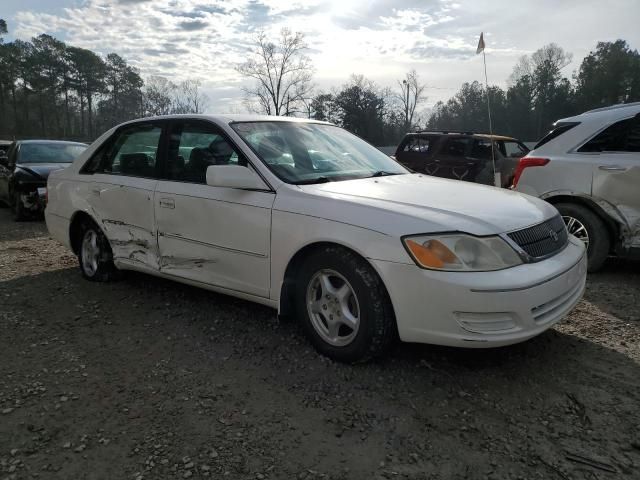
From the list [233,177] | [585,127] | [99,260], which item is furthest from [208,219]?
[585,127]

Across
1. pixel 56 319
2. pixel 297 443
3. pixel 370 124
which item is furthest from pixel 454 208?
pixel 370 124

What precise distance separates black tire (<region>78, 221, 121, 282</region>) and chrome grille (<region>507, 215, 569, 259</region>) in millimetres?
3619

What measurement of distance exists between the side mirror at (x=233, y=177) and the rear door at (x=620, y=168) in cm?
346

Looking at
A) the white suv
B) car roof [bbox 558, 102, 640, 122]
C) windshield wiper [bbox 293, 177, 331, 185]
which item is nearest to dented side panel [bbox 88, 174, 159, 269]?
windshield wiper [bbox 293, 177, 331, 185]

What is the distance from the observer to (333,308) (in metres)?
3.01

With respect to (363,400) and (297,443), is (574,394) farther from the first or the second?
(297,443)

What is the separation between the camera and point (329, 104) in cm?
5981

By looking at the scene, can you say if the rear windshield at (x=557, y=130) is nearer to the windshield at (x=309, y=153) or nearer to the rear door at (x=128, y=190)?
the windshield at (x=309, y=153)

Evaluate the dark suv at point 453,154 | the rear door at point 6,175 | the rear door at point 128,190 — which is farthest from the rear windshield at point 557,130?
the rear door at point 6,175

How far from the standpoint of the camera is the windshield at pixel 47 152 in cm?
966

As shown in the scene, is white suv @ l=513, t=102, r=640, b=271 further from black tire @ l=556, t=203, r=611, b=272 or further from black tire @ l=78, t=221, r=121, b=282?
Answer: black tire @ l=78, t=221, r=121, b=282

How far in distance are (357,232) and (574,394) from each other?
1.48m

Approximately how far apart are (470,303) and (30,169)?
9156mm

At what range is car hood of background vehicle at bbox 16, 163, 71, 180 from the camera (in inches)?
355
